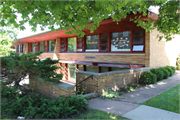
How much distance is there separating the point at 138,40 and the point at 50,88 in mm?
7801

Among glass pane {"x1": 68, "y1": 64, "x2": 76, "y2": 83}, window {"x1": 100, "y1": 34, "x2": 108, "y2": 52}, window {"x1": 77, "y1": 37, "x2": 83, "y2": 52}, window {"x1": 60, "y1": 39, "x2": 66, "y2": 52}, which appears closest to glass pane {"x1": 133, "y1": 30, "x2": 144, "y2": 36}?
window {"x1": 100, "y1": 34, "x2": 108, "y2": 52}

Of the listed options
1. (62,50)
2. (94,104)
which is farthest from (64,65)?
(94,104)

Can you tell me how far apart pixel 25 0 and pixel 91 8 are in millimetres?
2923

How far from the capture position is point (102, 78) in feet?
21.2

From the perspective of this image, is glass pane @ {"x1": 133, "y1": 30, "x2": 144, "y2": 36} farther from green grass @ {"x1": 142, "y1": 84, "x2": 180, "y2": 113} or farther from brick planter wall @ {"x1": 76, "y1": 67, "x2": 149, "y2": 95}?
green grass @ {"x1": 142, "y1": 84, "x2": 180, "y2": 113}

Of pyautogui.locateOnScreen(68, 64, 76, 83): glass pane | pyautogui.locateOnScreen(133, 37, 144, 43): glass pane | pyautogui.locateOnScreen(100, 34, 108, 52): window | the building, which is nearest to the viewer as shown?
the building

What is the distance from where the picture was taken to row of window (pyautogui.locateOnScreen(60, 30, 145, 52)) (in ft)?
35.4

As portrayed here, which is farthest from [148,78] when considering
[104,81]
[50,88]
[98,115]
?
[50,88]

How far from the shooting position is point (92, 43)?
14.7 metres

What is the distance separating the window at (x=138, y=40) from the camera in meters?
10.6

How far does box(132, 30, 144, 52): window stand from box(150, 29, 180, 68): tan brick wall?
2.13 ft

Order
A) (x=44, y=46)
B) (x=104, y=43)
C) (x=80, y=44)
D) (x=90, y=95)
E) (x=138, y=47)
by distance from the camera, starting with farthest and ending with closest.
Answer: (x=44, y=46) → (x=80, y=44) → (x=104, y=43) → (x=138, y=47) → (x=90, y=95)

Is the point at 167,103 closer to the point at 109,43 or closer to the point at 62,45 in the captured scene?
the point at 109,43

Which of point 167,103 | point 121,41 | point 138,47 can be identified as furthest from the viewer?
point 121,41
